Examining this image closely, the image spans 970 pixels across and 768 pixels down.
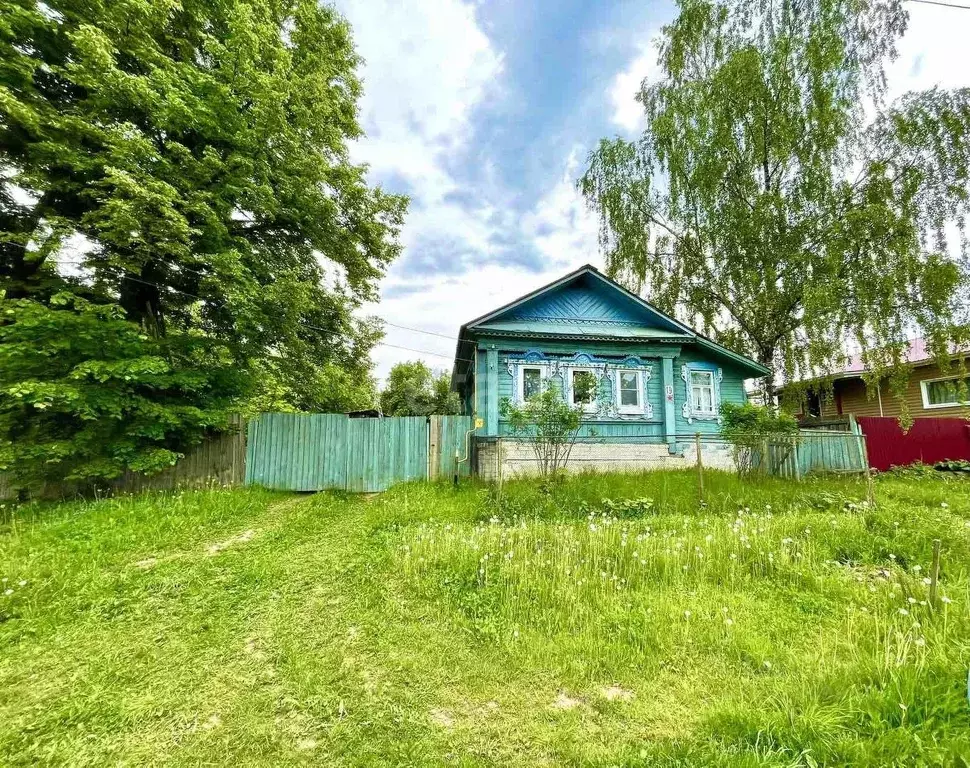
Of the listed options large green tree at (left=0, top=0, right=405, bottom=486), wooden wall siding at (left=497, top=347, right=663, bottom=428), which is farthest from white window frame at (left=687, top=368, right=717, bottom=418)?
large green tree at (left=0, top=0, right=405, bottom=486)

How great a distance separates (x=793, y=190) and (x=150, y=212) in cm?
1783

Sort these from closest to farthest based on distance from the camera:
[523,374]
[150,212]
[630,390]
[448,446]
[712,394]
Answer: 1. [150,212]
2. [448,446]
3. [523,374]
4. [630,390]
5. [712,394]

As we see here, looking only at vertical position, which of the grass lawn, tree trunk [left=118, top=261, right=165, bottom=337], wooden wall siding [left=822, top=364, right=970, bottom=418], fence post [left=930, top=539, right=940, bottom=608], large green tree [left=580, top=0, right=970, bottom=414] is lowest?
the grass lawn

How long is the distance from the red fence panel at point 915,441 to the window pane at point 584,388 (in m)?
8.94

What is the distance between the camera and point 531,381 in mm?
11078

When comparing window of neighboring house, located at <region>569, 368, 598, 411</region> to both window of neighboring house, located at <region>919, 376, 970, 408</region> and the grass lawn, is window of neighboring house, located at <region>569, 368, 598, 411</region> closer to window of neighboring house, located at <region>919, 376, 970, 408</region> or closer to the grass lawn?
the grass lawn

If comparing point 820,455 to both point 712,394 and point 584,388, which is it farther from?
point 584,388

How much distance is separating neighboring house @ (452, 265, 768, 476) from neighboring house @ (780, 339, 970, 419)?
389 centimetres

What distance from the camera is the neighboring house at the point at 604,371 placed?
10750 mm

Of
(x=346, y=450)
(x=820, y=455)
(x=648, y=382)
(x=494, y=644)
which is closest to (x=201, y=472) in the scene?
(x=346, y=450)

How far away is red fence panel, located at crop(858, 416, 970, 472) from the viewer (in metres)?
12.3

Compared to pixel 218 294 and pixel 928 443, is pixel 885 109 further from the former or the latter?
pixel 218 294

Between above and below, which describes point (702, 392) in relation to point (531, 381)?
below

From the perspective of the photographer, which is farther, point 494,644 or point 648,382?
point 648,382
